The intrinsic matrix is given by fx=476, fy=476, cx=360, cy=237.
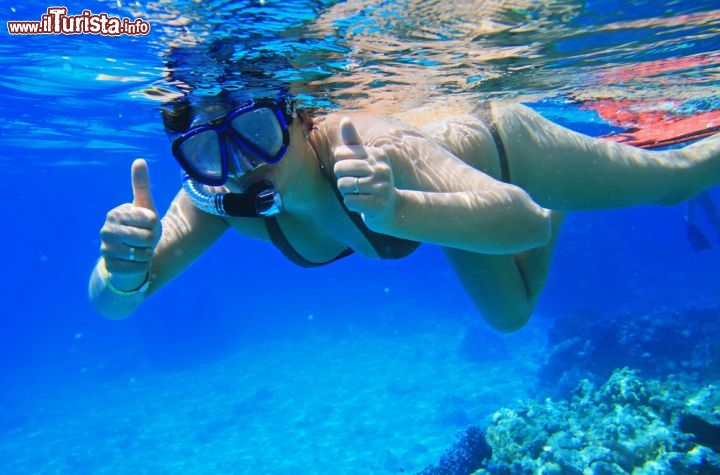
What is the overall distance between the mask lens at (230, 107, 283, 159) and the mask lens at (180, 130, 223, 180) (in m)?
0.19

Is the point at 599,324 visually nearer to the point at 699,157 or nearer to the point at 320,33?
the point at 699,157

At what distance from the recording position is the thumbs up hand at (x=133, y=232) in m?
2.60

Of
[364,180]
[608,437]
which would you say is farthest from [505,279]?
[608,437]

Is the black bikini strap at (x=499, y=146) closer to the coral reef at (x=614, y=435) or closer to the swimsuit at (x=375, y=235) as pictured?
the swimsuit at (x=375, y=235)

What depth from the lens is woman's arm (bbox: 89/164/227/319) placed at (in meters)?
2.61

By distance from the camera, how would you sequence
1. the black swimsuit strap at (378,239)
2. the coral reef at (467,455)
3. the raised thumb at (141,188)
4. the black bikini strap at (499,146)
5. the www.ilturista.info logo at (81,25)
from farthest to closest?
the coral reef at (467,455)
the www.ilturista.info logo at (81,25)
the black bikini strap at (499,146)
the black swimsuit strap at (378,239)
the raised thumb at (141,188)

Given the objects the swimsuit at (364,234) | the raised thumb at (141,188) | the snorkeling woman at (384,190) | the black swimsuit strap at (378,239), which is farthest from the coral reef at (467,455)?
the raised thumb at (141,188)

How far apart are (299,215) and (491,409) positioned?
14194 millimetres

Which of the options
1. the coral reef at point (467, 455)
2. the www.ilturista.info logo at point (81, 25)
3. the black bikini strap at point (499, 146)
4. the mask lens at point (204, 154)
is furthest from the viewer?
the coral reef at point (467, 455)

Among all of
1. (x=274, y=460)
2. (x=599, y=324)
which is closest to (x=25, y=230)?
(x=274, y=460)

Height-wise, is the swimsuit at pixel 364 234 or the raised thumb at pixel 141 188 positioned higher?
the raised thumb at pixel 141 188

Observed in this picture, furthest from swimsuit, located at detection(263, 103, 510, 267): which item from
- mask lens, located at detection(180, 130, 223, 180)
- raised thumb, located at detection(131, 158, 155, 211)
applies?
raised thumb, located at detection(131, 158, 155, 211)

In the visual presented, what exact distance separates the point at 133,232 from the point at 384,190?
1.41 m

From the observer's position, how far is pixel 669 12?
535cm
